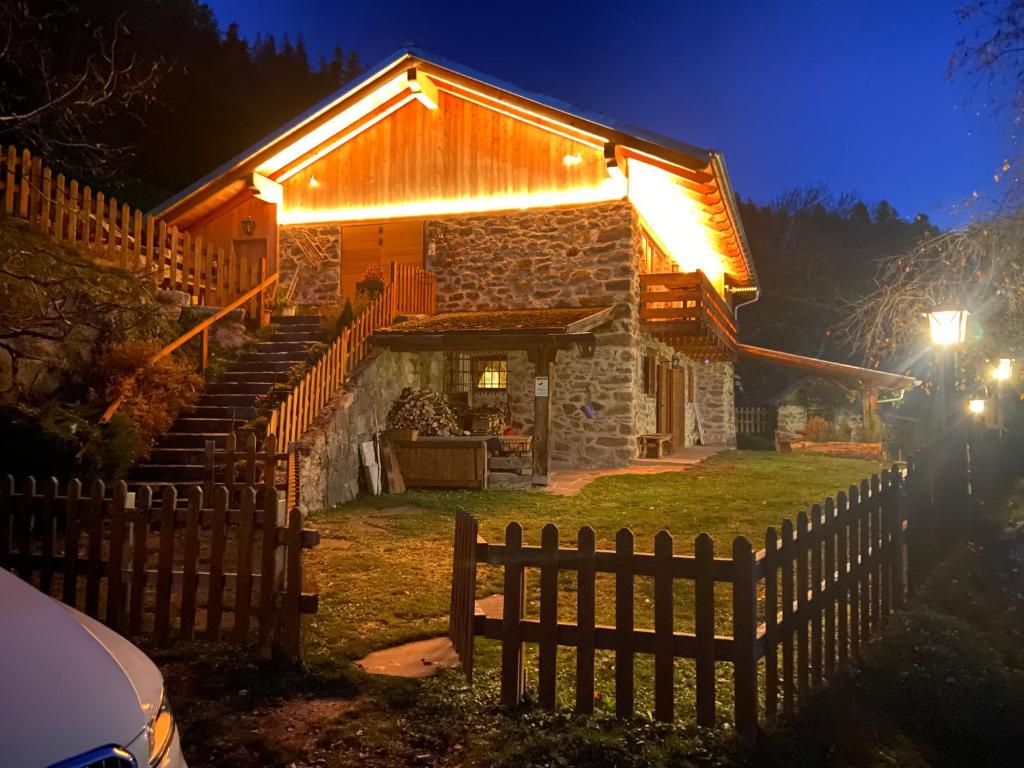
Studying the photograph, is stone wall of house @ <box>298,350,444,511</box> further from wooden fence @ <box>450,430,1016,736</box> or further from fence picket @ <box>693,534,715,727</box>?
fence picket @ <box>693,534,715,727</box>

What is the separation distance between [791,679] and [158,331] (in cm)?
984

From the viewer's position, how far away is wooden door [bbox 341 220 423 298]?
16203 millimetres

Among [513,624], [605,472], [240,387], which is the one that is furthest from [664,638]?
[605,472]

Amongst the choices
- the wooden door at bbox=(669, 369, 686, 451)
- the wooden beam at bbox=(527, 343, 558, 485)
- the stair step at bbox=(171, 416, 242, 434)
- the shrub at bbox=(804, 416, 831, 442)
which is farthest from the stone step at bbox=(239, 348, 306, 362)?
the shrub at bbox=(804, 416, 831, 442)

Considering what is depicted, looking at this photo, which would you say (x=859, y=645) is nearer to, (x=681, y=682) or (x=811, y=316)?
(x=681, y=682)

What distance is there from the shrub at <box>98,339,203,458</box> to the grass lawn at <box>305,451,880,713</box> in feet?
8.64

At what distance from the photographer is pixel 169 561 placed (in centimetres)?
430

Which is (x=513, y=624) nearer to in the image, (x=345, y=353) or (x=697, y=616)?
(x=697, y=616)

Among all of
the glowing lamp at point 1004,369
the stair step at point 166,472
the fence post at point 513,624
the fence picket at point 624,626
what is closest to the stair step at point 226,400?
the stair step at point 166,472

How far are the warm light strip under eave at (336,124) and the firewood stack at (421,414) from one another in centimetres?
681

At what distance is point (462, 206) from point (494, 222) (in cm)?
85

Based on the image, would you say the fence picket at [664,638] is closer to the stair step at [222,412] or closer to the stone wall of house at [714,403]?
the stair step at [222,412]

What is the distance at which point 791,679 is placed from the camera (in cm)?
354

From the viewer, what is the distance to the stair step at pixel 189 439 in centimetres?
949
